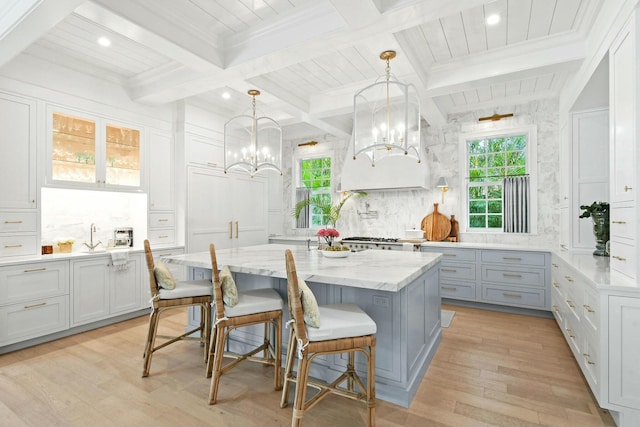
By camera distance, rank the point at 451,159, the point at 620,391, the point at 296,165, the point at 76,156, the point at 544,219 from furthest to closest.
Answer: the point at 296,165
the point at 451,159
the point at 544,219
the point at 76,156
the point at 620,391

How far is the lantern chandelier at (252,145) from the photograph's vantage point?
3.30m

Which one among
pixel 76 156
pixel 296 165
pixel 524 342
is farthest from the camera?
pixel 296 165

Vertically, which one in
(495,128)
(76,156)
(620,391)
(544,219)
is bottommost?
(620,391)

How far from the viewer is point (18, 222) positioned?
319 cm

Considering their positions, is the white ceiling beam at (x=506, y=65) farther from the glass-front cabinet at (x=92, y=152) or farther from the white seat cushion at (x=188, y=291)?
the glass-front cabinet at (x=92, y=152)

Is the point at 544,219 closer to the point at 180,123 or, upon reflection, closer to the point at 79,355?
the point at 180,123

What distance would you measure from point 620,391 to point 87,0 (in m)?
4.15

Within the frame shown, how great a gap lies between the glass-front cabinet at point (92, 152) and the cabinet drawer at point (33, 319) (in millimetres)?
1249

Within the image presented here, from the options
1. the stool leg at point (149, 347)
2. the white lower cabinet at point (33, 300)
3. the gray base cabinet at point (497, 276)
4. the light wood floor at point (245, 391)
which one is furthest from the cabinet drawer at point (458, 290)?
the white lower cabinet at point (33, 300)

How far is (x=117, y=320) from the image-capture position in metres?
3.87

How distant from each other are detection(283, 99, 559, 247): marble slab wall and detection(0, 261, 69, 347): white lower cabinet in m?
4.04

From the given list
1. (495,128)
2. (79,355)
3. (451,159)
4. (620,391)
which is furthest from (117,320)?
(495,128)

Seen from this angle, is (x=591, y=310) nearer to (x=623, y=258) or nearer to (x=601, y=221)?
(x=623, y=258)

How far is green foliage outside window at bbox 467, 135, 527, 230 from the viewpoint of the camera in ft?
15.5
